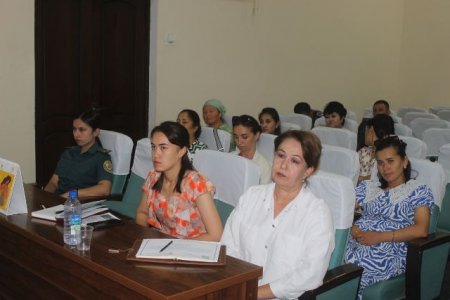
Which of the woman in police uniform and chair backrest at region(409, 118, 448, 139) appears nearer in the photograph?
the woman in police uniform

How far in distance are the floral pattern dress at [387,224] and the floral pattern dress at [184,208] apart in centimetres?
82

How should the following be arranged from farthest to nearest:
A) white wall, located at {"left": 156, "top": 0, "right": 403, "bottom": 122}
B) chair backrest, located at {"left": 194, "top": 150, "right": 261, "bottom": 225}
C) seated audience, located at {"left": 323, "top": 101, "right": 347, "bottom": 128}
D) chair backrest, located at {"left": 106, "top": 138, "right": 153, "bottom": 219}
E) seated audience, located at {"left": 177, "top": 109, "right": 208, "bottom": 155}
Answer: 1. white wall, located at {"left": 156, "top": 0, "right": 403, "bottom": 122}
2. seated audience, located at {"left": 323, "top": 101, "right": 347, "bottom": 128}
3. seated audience, located at {"left": 177, "top": 109, "right": 208, "bottom": 155}
4. chair backrest, located at {"left": 106, "top": 138, "right": 153, "bottom": 219}
5. chair backrest, located at {"left": 194, "top": 150, "right": 261, "bottom": 225}

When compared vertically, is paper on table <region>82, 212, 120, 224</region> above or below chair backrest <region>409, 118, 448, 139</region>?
below

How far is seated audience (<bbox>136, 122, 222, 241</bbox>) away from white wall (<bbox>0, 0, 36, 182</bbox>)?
2862 millimetres

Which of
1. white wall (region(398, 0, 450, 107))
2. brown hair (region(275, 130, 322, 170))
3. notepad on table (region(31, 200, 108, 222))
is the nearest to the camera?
brown hair (region(275, 130, 322, 170))

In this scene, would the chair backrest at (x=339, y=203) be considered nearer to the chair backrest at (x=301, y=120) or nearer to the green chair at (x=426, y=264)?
the green chair at (x=426, y=264)

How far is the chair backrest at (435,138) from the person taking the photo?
5023 millimetres

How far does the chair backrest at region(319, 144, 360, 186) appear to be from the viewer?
10.6 ft

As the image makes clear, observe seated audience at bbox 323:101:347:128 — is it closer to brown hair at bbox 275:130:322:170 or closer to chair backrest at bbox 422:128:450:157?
chair backrest at bbox 422:128:450:157

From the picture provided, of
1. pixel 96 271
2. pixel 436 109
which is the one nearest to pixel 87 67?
pixel 96 271

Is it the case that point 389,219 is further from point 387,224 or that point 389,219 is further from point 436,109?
point 436,109

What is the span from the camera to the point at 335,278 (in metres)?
2.11

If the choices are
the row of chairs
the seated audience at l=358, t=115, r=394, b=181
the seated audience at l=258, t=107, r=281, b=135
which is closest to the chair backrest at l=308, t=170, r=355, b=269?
the row of chairs

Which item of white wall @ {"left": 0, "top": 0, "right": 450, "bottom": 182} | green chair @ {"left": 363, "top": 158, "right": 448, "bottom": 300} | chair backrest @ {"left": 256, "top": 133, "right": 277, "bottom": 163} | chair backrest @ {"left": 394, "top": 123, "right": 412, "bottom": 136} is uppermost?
white wall @ {"left": 0, "top": 0, "right": 450, "bottom": 182}
